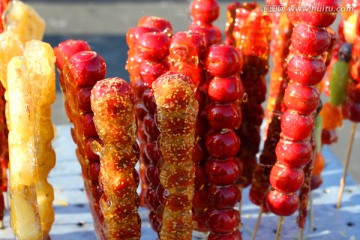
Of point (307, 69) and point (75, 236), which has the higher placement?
point (307, 69)

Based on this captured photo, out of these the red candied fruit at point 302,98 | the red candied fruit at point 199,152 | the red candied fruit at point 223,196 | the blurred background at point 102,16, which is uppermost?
the red candied fruit at point 302,98

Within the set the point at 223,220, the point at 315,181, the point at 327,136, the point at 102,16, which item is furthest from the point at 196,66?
the point at 102,16

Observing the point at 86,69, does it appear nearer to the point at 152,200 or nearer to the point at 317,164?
the point at 152,200

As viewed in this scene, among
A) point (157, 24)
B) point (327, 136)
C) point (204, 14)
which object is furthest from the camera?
point (327, 136)

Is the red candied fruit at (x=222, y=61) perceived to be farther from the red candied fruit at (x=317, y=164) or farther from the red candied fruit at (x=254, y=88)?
the red candied fruit at (x=317, y=164)

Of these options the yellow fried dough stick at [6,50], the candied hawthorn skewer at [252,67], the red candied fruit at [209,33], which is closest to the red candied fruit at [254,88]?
the candied hawthorn skewer at [252,67]
